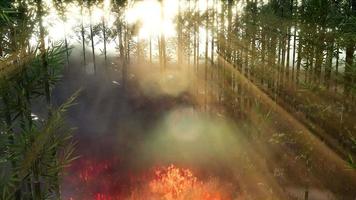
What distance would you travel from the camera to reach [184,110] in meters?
32.8

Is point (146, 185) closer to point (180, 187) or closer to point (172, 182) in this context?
point (172, 182)

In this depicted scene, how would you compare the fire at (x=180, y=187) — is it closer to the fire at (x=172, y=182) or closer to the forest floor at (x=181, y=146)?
the fire at (x=172, y=182)

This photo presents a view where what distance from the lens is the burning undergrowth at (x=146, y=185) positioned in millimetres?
15938

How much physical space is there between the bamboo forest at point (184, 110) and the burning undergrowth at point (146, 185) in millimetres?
110

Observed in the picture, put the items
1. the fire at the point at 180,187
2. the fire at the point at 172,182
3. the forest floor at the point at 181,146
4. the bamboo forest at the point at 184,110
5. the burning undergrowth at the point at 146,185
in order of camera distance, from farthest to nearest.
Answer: the fire at the point at 172,182 < the forest floor at the point at 181,146 < the burning undergrowth at the point at 146,185 < the fire at the point at 180,187 < the bamboo forest at the point at 184,110

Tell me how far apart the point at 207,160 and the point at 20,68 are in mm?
16109

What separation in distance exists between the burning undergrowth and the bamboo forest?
0.11 metres

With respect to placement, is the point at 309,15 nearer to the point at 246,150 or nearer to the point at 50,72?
the point at 246,150

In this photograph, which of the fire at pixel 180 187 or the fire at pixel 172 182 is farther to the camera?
the fire at pixel 172 182

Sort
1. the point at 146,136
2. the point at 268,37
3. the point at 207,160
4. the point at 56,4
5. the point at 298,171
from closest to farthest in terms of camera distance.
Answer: the point at 298,171 → the point at 207,160 → the point at 146,136 → the point at 268,37 → the point at 56,4

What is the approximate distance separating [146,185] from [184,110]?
15822 mm

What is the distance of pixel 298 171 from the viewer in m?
17.8

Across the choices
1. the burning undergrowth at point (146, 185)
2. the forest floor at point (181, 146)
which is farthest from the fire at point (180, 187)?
the forest floor at point (181, 146)

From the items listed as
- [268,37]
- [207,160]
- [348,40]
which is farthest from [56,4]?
[348,40]
